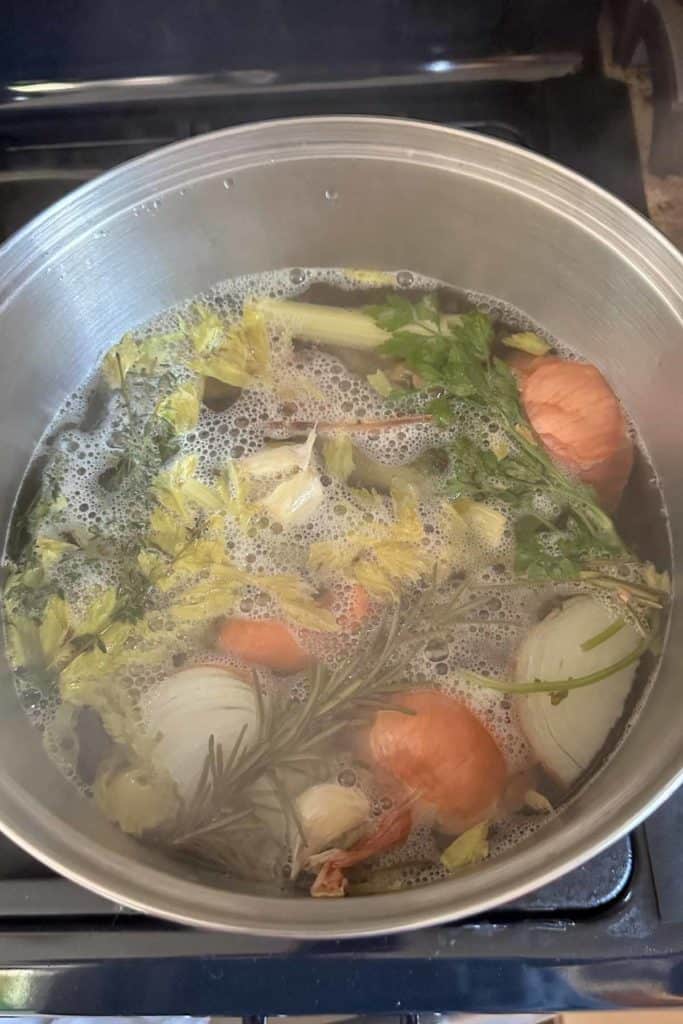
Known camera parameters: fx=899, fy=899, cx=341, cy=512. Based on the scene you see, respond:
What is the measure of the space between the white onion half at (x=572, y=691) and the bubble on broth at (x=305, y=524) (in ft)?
0.05

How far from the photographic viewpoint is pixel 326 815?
2.59ft

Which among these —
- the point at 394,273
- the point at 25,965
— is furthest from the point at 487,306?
the point at 25,965

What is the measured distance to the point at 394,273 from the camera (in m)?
1.03

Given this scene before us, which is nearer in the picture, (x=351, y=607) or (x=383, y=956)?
(x=383, y=956)

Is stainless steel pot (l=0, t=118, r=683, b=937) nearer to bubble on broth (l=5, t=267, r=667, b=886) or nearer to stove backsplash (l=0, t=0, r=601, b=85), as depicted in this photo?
bubble on broth (l=5, t=267, r=667, b=886)

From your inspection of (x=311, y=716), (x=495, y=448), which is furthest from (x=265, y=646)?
(x=495, y=448)

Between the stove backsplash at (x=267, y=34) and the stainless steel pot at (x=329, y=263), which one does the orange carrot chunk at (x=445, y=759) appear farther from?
the stove backsplash at (x=267, y=34)

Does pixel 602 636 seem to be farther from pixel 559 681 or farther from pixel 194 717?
pixel 194 717

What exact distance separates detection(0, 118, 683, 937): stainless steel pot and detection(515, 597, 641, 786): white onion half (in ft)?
0.10

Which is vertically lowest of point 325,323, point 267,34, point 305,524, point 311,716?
point 311,716

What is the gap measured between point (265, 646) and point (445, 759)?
0.20 m

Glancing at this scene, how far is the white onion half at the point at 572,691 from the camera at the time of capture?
0.82 m

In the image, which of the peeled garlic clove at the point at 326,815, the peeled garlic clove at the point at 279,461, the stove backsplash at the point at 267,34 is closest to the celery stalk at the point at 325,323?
the peeled garlic clove at the point at 279,461

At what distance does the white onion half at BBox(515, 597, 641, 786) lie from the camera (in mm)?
816
